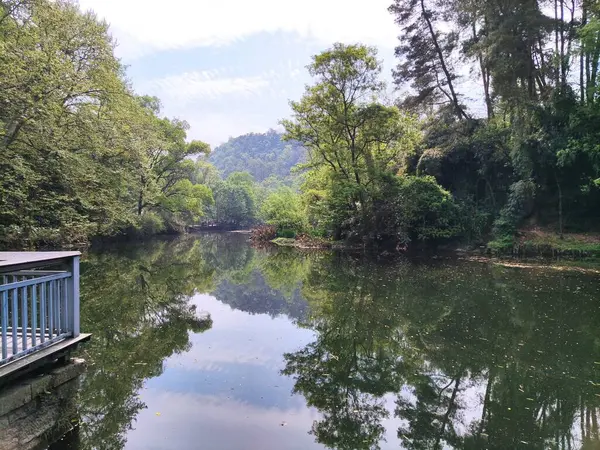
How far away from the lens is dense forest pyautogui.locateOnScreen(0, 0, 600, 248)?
38.3ft

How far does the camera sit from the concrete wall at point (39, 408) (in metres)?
3.35

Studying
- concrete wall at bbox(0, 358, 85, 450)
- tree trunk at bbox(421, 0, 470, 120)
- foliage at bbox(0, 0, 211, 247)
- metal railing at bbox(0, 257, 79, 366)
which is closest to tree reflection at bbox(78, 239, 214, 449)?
concrete wall at bbox(0, 358, 85, 450)

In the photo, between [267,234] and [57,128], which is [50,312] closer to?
[57,128]

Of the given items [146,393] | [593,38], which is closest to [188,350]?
[146,393]

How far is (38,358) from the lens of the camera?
12.0ft

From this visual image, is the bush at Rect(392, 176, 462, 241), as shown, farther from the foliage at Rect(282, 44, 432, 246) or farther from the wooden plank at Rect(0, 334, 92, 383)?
the wooden plank at Rect(0, 334, 92, 383)

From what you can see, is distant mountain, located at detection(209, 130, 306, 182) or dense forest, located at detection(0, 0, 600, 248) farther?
distant mountain, located at detection(209, 130, 306, 182)

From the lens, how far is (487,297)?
9742 mm

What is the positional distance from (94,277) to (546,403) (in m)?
12.9

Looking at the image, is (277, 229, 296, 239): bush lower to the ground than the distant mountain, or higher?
lower

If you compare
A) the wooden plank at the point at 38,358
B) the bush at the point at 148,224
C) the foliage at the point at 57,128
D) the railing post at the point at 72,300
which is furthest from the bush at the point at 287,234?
the wooden plank at the point at 38,358

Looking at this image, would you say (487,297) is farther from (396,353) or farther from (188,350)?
(188,350)

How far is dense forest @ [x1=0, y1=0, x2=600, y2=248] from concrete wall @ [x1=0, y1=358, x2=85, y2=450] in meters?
8.42

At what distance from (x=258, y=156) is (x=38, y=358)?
140508 mm
